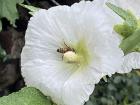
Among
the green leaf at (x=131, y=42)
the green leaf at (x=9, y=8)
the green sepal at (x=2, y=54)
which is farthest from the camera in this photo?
the green sepal at (x=2, y=54)

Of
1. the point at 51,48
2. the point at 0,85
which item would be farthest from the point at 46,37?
the point at 0,85

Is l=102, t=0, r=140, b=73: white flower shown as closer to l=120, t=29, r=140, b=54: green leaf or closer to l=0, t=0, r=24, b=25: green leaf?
l=120, t=29, r=140, b=54: green leaf

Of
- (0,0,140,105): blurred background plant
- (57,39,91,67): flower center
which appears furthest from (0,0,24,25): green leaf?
(57,39,91,67): flower center

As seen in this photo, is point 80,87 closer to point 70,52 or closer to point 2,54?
point 70,52

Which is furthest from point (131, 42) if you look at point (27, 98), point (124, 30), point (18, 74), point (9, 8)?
point (18, 74)

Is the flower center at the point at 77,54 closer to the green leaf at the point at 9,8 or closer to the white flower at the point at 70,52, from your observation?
the white flower at the point at 70,52

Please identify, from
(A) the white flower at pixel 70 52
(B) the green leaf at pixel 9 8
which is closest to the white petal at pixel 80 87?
(A) the white flower at pixel 70 52
